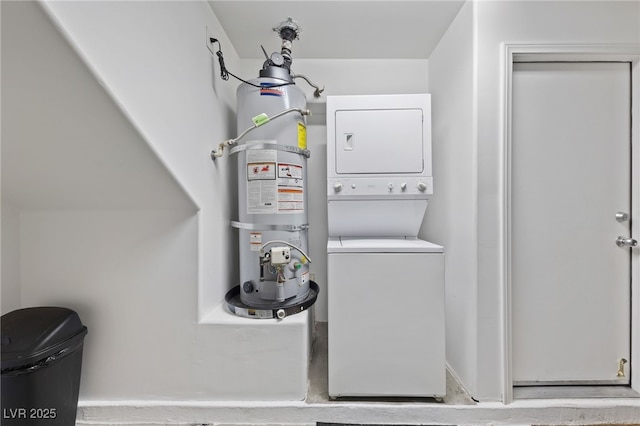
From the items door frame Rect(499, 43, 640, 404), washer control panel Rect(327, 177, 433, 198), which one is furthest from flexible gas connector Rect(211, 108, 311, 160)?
door frame Rect(499, 43, 640, 404)

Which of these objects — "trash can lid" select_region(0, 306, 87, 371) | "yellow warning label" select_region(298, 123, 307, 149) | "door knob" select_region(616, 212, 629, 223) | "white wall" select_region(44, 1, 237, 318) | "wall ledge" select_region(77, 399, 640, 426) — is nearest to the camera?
"white wall" select_region(44, 1, 237, 318)

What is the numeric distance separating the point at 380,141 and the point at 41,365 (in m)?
1.90

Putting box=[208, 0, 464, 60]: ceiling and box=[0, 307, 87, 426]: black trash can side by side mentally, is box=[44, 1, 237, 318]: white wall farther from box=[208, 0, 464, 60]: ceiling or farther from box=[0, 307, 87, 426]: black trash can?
box=[0, 307, 87, 426]: black trash can

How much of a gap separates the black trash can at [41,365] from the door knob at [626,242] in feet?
9.18

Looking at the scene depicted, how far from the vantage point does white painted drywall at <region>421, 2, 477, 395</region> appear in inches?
52.1

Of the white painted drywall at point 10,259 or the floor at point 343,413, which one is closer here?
the white painted drywall at point 10,259

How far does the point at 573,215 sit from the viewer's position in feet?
4.40

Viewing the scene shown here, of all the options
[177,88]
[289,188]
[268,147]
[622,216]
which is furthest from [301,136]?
Answer: [622,216]

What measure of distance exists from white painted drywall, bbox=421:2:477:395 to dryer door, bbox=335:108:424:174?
0.23 metres

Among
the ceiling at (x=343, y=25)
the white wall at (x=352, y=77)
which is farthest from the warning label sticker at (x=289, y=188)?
the ceiling at (x=343, y=25)

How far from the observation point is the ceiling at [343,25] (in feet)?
4.69

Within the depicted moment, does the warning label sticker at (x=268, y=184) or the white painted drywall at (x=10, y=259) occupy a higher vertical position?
the warning label sticker at (x=268, y=184)

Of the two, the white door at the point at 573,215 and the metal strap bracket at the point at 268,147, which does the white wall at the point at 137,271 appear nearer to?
the metal strap bracket at the point at 268,147

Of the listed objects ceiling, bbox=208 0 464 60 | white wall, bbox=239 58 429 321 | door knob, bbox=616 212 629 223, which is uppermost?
ceiling, bbox=208 0 464 60
